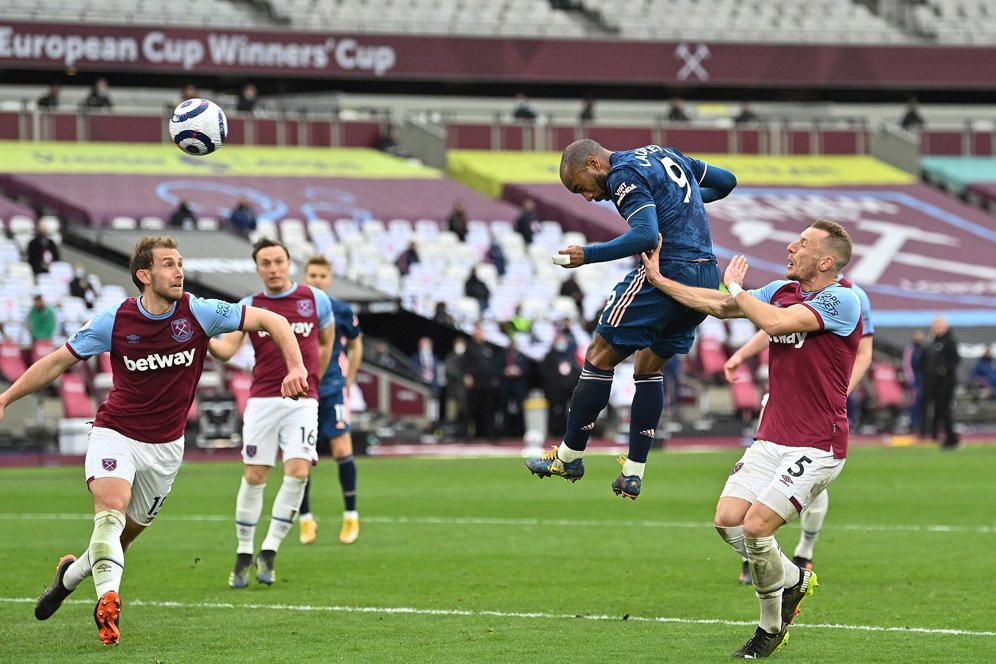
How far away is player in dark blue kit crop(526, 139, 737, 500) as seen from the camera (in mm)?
9508

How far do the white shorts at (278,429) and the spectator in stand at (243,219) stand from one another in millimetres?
21943

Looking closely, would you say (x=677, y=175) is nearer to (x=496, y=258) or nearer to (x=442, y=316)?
(x=442, y=316)

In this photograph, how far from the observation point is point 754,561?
932 centimetres

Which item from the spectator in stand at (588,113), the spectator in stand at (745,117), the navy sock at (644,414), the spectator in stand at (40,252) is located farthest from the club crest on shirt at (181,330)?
the spectator in stand at (745,117)

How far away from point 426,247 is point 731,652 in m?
26.3

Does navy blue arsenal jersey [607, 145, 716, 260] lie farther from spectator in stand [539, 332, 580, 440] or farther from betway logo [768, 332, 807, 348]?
spectator in stand [539, 332, 580, 440]

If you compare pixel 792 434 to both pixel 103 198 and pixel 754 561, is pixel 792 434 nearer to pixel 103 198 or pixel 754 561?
pixel 754 561

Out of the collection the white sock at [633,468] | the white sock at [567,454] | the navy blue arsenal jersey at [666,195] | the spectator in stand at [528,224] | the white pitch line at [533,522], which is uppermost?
the navy blue arsenal jersey at [666,195]

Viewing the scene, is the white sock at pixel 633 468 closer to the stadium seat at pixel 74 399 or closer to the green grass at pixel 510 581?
the green grass at pixel 510 581

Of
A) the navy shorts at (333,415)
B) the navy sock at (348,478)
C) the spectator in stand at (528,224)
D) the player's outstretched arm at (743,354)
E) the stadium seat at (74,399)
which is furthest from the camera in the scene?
the spectator in stand at (528,224)

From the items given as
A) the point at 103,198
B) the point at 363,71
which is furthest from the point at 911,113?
the point at 103,198

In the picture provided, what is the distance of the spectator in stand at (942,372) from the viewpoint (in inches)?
1099

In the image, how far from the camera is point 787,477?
364 inches

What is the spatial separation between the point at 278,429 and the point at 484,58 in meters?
33.7
